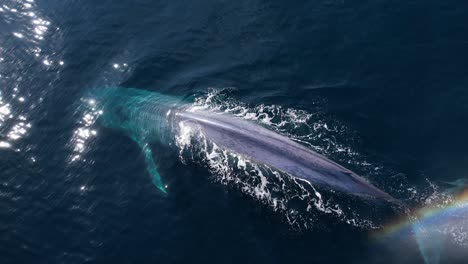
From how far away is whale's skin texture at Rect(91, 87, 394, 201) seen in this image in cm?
2530

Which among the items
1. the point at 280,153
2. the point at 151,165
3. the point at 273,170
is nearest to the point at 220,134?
the point at 273,170

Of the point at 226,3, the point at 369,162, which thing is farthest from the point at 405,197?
the point at 226,3

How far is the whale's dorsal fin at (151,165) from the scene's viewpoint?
100 ft

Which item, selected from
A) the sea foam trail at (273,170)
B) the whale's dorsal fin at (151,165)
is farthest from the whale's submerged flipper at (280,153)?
the whale's dorsal fin at (151,165)

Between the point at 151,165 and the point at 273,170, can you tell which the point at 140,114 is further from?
the point at 273,170

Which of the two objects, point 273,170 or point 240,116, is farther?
point 240,116

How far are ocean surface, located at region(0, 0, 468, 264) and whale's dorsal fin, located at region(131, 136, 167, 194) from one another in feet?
1.58

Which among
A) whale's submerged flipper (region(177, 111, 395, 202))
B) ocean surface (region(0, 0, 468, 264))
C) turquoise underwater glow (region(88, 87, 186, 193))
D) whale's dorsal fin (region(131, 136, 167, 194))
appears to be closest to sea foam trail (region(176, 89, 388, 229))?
ocean surface (region(0, 0, 468, 264))

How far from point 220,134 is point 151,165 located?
6.44 metres

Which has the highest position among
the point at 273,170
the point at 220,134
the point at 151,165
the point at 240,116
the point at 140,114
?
the point at 220,134

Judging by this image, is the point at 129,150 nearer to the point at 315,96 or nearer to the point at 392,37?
the point at 315,96

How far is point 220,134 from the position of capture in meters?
29.7

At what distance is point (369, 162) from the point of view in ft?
90.5

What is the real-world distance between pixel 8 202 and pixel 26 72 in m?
14.7
